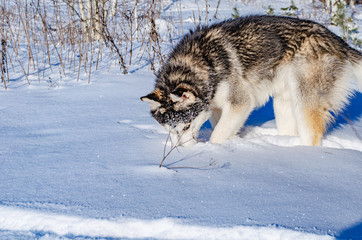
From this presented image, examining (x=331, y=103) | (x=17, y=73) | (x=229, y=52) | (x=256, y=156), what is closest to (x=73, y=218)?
(x=256, y=156)

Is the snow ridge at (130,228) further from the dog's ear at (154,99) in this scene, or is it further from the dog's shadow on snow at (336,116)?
the dog's shadow on snow at (336,116)

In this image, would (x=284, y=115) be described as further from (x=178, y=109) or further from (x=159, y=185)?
(x=159, y=185)

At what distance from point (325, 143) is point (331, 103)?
0.46 m

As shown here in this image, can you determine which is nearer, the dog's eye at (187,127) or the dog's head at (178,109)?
the dog's head at (178,109)

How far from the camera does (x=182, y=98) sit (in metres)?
3.14

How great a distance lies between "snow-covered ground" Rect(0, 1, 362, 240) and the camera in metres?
1.59

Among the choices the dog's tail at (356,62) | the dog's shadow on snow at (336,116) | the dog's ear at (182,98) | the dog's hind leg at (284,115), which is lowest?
the dog's shadow on snow at (336,116)

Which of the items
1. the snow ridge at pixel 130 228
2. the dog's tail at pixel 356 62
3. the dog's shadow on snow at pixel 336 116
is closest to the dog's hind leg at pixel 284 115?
the dog's shadow on snow at pixel 336 116

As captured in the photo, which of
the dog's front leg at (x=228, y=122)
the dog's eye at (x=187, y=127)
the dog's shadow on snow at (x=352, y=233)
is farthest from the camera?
the dog's front leg at (x=228, y=122)

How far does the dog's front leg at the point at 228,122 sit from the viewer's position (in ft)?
11.2

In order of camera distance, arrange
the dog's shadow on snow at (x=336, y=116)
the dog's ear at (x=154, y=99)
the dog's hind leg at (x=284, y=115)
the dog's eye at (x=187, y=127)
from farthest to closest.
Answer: the dog's shadow on snow at (x=336, y=116) → the dog's hind leg at (x=284, y=115) → the dog's eye at (x=187, y=127) → the dog's ear at (x=154, y=99)

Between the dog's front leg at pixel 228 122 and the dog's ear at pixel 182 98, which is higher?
the dog's ear at pixel 182 98

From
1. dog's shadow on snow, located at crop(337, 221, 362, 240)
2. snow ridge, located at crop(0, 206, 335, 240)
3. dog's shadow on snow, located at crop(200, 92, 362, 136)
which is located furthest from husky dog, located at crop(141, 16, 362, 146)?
dog's shadow on snow, located at crop(337, 221, 362, 240)

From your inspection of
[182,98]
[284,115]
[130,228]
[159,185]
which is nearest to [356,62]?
[284,115]
